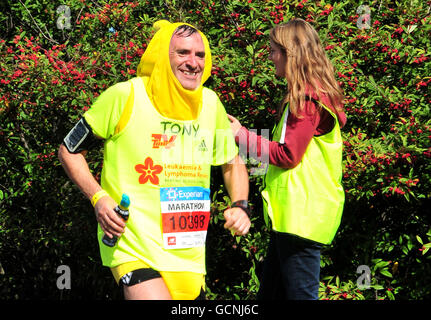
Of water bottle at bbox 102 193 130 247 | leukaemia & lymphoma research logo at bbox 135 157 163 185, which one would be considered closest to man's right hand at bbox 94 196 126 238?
water bottle at bbox 102 193 130 247

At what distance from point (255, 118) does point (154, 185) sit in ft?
5.77

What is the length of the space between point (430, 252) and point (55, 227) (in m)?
3.07

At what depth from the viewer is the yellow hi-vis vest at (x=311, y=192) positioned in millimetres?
3486

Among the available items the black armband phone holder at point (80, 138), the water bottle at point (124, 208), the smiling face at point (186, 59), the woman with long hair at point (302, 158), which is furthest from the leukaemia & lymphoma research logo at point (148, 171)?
the woman with long hair at point (302, 158)

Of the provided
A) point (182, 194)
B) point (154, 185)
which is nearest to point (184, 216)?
point (182, 194)

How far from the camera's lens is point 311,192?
138 inches

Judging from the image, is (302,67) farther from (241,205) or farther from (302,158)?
(241,205)

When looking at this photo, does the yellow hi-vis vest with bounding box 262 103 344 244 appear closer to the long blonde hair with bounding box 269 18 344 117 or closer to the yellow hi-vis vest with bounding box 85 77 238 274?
the long blonde hair with bounding box 269 18 344 117

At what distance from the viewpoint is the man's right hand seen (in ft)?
9.96

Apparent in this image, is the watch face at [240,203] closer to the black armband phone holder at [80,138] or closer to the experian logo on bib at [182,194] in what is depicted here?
the experian logo on bib at [182,194]

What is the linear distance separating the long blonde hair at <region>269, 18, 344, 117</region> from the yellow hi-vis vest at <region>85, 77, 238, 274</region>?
62 cm

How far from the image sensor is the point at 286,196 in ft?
11.5

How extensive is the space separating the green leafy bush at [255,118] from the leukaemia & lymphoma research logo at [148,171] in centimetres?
140

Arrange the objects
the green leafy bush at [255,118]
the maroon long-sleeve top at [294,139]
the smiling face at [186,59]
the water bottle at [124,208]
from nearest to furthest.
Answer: the water bottle at [124,208] < the smiling face at [186,59] < the maroon long-sleeve top at [294,139] < the green leafy bush at [255,118]
